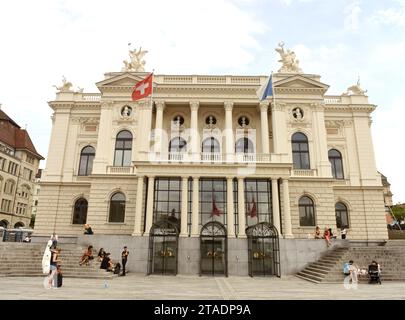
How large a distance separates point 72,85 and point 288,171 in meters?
27.2

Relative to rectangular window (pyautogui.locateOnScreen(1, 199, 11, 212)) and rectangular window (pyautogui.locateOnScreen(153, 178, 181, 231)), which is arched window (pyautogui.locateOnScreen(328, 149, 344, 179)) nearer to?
rectangular window (pyautogui.locateOnScreen(153, 178, 181, 231))

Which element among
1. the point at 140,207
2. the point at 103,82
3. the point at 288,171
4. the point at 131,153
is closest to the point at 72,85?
the point at 103,82

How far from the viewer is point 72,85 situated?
36688 mm

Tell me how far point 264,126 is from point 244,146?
121 inches

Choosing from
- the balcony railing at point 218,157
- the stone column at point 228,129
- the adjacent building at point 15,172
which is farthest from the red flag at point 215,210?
the adjacent building at point 15,172

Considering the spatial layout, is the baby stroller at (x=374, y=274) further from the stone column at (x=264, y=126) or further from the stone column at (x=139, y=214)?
the stone column at (x=139, y=214)

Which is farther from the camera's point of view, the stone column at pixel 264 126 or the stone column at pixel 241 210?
the stone column at pixel 264 126

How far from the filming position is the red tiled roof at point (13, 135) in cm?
5821

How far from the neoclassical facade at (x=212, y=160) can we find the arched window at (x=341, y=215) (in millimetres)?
108

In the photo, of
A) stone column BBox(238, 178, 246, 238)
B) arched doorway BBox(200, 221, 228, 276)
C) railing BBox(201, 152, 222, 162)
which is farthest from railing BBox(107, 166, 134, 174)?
stone column BBox(238, 178, 246, 238)

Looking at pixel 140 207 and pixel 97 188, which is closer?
pixel 140 207

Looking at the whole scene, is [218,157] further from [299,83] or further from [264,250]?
[299,83]
